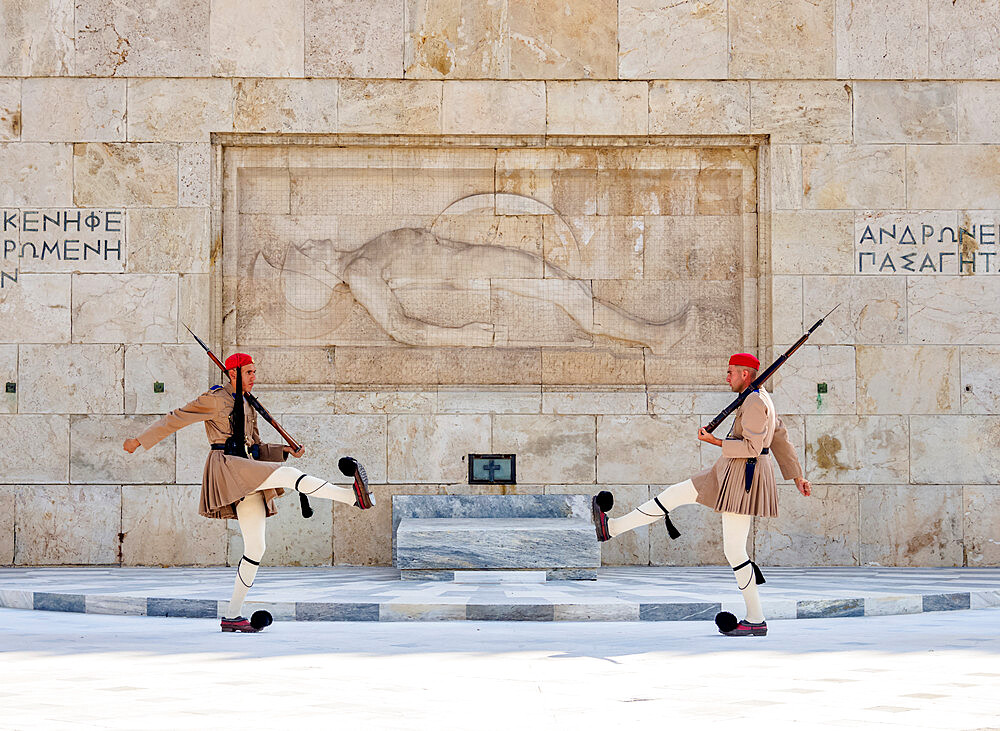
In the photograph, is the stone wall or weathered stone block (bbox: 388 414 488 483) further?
weathered stone block (bbox: 388 414 488 483)

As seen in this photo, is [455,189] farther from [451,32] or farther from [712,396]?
[712,396]

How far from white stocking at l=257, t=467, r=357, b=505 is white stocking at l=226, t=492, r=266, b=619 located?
0.12 m

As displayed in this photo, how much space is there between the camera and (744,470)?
830 cm

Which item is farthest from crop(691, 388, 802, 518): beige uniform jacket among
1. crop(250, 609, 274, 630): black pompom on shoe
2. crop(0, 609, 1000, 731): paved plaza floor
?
crop(250, 609, 274, 630): black pompom on shoe

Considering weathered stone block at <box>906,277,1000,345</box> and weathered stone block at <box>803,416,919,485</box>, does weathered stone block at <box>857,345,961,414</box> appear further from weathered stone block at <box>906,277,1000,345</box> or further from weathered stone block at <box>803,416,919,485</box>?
weathered stone block at <box>906,277,1000,345</box>

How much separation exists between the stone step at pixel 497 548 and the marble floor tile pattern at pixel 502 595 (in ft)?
Answer: 0.76

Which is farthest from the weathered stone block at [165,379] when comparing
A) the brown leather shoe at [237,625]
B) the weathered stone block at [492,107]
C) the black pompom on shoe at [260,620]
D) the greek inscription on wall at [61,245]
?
the black pompom on shoe at [260,620]

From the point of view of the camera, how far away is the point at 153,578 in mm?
11422

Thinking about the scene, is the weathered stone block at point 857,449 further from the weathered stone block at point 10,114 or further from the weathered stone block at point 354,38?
the weathered stone block at point 10,114

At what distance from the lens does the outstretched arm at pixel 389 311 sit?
1309 centimetres

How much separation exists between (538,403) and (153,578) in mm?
4066

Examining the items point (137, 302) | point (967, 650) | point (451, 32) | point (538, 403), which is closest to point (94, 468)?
point (137, 302)

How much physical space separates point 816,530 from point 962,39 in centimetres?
520

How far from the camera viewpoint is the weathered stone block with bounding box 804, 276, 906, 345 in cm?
1285
